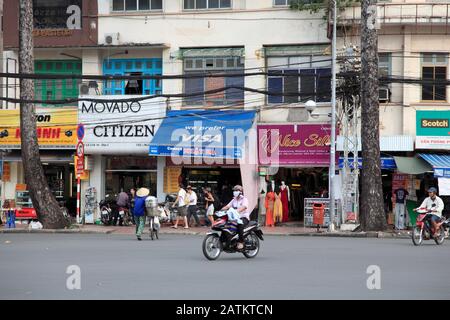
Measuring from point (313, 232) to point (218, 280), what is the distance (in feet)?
53.5

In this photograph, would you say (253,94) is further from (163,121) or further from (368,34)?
(368,34)

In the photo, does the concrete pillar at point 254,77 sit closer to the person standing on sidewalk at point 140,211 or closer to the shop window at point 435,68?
the shop window at point 435,68

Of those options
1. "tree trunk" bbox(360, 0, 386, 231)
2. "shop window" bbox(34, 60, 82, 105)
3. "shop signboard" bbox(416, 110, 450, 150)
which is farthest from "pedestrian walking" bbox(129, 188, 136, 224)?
"shop signboard" bbox(416, 110, 450, 150)

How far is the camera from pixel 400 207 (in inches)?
1241

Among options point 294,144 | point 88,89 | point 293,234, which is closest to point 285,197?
point 294,144

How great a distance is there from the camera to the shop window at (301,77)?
33312mm

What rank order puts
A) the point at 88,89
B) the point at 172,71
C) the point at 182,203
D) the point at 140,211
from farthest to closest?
the point at 88,89 < the point at 172,71 < the point at 182,203 < the point at 140,211

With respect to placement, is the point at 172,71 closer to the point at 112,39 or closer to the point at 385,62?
the point at 112,39

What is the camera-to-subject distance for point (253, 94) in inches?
1345

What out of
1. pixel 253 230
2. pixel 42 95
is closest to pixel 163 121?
pixel 42 95

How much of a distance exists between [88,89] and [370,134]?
1348 cm

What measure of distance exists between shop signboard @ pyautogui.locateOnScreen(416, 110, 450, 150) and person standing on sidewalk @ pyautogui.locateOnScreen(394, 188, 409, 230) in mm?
2222

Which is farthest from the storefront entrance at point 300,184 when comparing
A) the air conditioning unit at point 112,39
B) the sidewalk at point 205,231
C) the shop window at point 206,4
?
the air conditioning unit at point 112,39

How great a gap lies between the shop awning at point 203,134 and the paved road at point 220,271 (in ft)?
33.1
